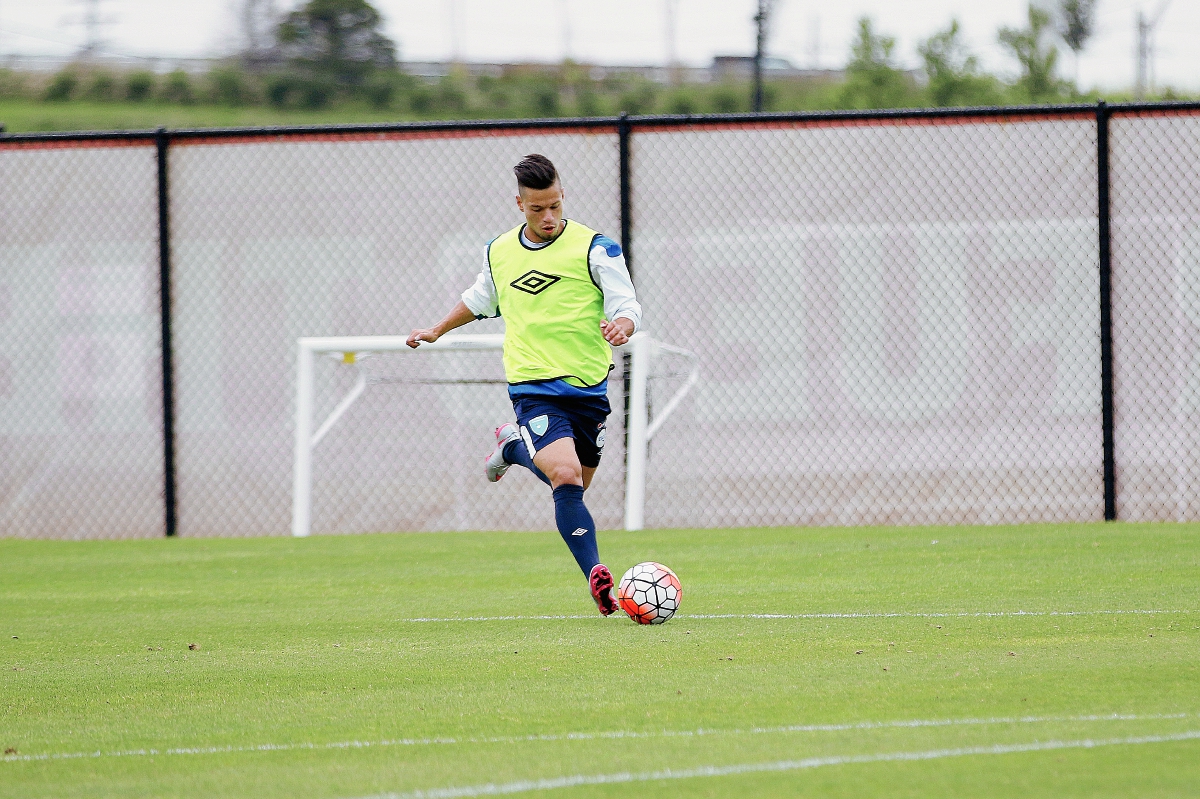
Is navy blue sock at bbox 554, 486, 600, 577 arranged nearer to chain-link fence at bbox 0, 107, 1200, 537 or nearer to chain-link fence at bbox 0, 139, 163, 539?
chain-link fence at bbox 0, 107, 1200, 537

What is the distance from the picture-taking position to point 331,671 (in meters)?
4.40

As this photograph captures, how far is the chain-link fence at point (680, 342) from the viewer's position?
12.4 meters

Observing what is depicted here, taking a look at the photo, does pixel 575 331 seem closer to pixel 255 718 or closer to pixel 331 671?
pixel 331 671

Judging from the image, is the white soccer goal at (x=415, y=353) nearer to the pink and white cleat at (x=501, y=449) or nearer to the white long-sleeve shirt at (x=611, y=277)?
the pink and white cleat at (x=501, y=449)

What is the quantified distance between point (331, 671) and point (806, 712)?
5.41ft

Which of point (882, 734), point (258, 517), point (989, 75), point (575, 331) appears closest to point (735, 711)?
point (882, 734)

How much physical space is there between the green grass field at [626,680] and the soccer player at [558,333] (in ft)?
2.17

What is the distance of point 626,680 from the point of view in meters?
4.01

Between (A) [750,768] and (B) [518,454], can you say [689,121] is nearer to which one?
(B) [518,454]

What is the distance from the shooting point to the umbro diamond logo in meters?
5.55

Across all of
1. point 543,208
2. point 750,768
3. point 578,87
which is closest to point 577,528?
point 543,208

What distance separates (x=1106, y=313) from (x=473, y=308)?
499cm

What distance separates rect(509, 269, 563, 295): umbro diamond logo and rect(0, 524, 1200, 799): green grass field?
4.36ft

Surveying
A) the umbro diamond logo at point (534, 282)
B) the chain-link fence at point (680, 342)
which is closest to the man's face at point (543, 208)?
the umbro diamond logo at point (534, 282)
